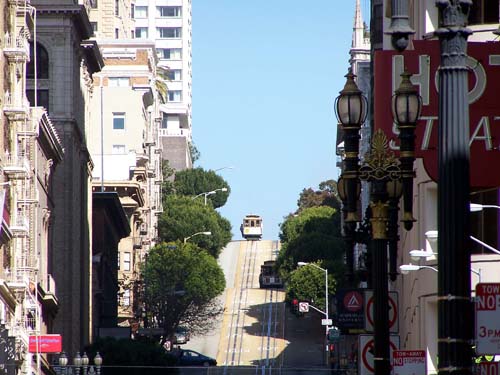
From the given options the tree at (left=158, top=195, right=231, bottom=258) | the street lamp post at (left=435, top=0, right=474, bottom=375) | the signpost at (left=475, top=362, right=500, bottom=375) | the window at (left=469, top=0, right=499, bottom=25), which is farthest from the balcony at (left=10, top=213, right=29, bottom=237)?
the tree at (left=158, top=195, right=231, bottom=258)

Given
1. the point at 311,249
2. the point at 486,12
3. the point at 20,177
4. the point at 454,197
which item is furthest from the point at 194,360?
the point at 454,197

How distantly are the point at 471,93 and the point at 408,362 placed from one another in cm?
1363

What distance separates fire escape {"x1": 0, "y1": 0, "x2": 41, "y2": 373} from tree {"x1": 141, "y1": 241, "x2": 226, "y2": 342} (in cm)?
4791

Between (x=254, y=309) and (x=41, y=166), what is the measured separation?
6898 cm

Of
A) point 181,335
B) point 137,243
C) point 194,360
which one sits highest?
point 137,243

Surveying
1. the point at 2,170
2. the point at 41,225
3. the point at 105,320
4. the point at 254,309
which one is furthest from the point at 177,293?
the point at 2,170

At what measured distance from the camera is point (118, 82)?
15975cm

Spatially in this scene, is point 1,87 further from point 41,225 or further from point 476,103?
point 476,103

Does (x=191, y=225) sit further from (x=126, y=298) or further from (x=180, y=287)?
(x=180, y=287)

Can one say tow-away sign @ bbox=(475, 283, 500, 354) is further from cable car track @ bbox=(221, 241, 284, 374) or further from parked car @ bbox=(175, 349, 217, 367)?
parked car @ bbox=(175, 349, 217, 367)

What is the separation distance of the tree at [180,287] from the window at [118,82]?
2670 centimetres

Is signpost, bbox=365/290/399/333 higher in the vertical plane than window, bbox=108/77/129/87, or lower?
lower

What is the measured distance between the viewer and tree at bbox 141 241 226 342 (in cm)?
12900

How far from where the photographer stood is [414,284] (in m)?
52.2
